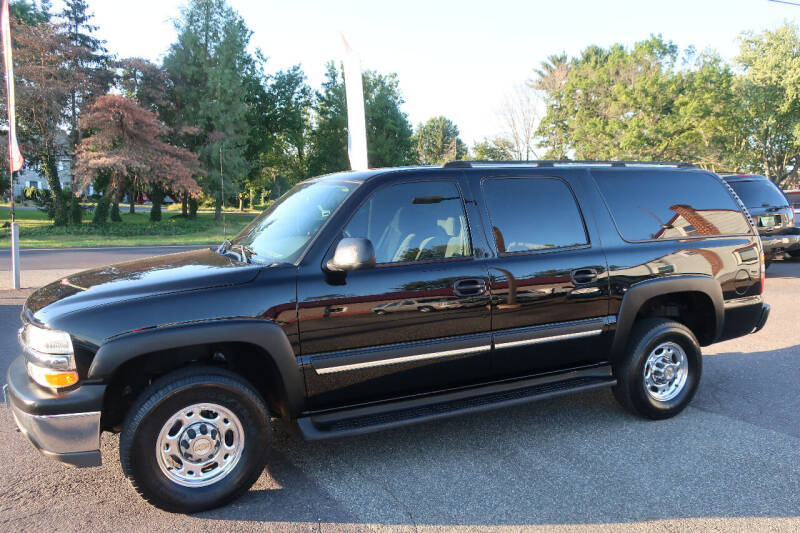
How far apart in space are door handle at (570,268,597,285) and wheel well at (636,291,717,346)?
0.69 metres

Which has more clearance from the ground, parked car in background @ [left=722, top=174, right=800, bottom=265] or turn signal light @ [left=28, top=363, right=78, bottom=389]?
parked car in background @ [left=722, top=174, right=800, bottom=265]

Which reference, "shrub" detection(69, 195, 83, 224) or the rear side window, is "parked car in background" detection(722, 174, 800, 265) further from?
"shrub" detection(69, 195, 83, 224)

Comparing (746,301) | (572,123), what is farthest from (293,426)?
(572,123)

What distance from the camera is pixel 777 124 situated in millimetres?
42344

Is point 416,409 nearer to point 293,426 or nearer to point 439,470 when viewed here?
point 439,470

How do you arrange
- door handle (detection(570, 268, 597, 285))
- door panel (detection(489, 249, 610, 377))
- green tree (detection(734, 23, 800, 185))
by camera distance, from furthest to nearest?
green tree (detection(734, 23, 800, 185)) → door handle (detection(570, 268, 597, 285)) → door panel (detection(489, 249, 610, 377))

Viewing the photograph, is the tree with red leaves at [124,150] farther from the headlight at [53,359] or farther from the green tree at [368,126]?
the headlight at [53,359]

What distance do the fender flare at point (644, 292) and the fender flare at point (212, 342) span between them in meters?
2.43

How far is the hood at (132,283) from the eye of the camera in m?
3.02

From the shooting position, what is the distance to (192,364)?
3232mm

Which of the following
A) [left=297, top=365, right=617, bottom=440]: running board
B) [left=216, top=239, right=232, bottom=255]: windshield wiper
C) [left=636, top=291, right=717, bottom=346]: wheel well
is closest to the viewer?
[left=297, top=365, right=617, bottom=440]: running board

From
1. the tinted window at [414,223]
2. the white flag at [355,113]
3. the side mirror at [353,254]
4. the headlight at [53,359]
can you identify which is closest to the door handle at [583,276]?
the tinted window at [414,223]

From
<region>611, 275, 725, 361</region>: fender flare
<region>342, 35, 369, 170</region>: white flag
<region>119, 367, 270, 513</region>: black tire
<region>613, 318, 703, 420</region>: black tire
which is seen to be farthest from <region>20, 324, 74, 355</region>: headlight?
<region>342, 35, 369, 170</region>: white flag

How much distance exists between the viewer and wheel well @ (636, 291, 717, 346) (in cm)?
455
